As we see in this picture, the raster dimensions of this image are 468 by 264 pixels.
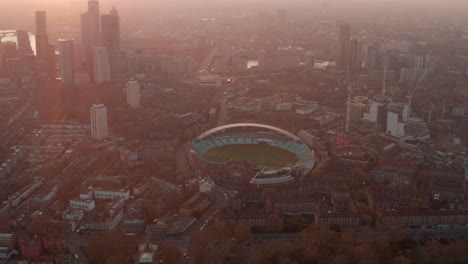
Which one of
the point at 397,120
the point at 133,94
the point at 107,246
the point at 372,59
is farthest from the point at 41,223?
the point at 372,59

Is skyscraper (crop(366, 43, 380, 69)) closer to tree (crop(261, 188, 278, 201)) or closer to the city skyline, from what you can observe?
the city skyline

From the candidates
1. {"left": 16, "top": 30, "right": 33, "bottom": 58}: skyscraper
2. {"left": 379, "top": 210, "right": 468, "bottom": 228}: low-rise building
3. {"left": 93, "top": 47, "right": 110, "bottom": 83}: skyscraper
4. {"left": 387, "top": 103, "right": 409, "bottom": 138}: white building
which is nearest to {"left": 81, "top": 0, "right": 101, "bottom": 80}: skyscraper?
{"left": 16, "top": 30, "right": 33, "bottom": 58}: skyscraper

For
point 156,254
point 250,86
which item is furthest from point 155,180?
point 250,86

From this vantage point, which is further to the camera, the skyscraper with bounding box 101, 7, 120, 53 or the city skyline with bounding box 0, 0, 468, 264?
the skyscraper with bounding box 101, 7, 120, 53

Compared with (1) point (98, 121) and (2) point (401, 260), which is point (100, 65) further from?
(2) point (401, 260)

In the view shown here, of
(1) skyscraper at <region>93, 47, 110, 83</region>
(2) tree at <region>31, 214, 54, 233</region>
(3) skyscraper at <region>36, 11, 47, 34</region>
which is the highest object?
(3) skyscraper at <region>36, 11, 47, 34</region>
